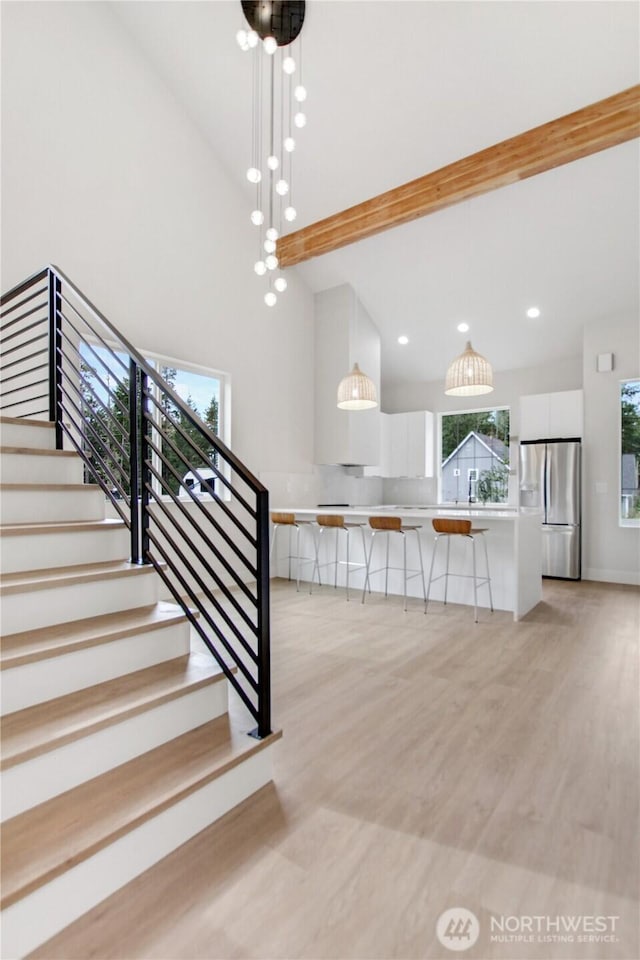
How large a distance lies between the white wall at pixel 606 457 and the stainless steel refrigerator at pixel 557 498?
0.23 m

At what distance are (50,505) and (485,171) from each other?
4.69 metres

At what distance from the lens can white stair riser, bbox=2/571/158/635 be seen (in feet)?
A: 6.07

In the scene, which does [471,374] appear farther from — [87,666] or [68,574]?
[87,666]

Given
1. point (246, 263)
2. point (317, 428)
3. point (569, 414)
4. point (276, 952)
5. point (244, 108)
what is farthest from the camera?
point (317, 428)

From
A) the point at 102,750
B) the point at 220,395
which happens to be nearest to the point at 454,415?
the point at 220,395

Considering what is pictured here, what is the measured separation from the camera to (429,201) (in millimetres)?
4949

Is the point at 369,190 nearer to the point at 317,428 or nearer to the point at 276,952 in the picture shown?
the point at 317,428

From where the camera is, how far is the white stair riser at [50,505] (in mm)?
2285

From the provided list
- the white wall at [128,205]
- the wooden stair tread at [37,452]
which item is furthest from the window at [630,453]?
the wooden stair tread at [37,452]

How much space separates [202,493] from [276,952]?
4.42 meters

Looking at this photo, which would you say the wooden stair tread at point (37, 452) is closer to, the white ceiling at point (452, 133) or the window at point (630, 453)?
the white ceiling at point (452, 133)

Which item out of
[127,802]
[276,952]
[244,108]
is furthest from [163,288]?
[276,952]

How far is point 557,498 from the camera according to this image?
21.0ft

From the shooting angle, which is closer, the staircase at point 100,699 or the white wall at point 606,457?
the staircase at point 100,699
